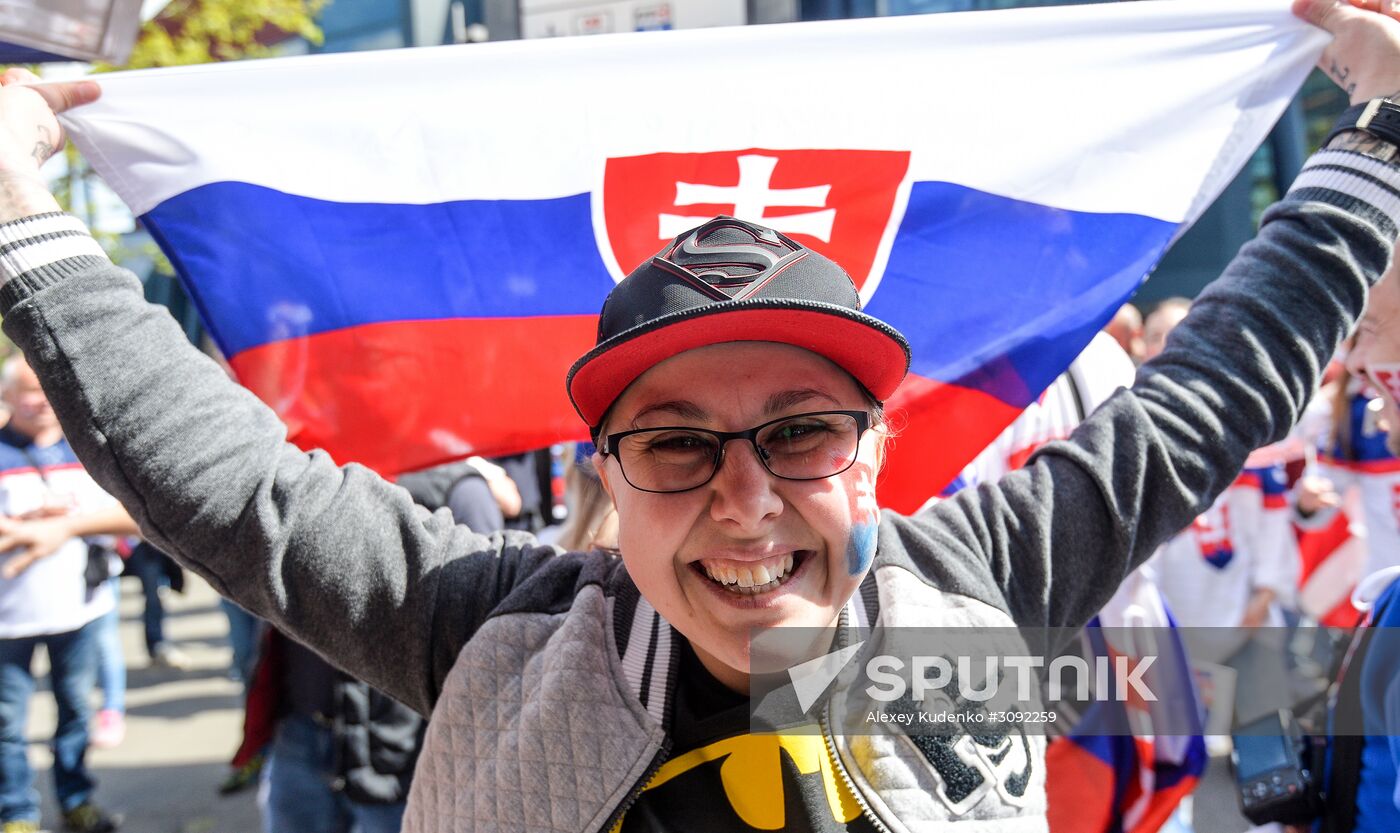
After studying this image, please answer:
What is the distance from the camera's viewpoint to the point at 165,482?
1517 millimetres

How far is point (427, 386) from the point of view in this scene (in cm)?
218

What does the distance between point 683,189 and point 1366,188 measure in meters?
1.20

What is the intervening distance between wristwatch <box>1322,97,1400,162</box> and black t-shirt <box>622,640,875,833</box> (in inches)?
52.9

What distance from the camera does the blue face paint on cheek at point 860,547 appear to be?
1.53 metres

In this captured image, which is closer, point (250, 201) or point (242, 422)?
point (242, 422)

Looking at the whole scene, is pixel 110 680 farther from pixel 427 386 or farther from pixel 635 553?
pixel 635 553

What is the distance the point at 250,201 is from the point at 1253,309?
1.83m

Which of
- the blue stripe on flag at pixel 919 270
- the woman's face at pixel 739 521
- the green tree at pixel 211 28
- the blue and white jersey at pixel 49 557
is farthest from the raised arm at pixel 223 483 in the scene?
the green tree at pixel 211 28

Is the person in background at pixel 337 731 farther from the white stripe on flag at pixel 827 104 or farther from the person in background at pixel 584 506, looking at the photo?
the white stripe on flag at pixel 827 104

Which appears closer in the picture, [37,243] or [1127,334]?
[37,243]

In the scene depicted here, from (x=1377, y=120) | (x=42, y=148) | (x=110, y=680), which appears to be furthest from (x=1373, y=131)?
(x=110, y=680)

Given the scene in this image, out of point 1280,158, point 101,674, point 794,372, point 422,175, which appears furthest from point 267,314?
point 1280,158

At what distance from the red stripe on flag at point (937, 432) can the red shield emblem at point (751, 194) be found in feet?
0.81

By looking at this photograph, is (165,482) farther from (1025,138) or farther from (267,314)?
(1025,138)
